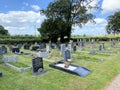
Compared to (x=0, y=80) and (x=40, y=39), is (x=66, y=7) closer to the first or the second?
(x=40, y=39)

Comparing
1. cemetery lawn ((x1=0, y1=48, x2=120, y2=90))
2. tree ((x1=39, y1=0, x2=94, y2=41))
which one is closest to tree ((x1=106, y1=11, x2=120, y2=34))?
tree ((x1=39, y1=0, x2=94, y2=41))

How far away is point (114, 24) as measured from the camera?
56344 mm

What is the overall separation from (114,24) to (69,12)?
20829mm

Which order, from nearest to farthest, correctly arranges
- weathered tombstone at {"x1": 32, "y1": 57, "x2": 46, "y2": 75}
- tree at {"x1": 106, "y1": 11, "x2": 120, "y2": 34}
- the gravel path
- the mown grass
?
the mown grass → the gravel path → weathered tombstone at {"x1": 32, "y1": 57, "x2": 46, "y2": 75} → tree at {"x1": 106, "y1": 11, "x2": 120, "y2": 34}

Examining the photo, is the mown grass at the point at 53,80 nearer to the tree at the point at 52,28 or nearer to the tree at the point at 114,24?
the tree at the point at 52,28

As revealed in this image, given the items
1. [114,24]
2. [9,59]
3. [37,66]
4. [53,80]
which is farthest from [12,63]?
[114,24]

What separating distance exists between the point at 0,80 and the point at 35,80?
195cm

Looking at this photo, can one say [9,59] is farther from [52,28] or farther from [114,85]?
[52,28]

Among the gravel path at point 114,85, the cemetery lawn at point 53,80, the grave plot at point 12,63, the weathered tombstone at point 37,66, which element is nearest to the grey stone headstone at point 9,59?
the grave plot at point 12,63

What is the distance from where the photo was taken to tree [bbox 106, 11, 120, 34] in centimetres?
5549

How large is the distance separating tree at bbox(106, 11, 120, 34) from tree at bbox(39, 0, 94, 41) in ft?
51.7

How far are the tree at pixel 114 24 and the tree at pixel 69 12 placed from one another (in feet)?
51.7

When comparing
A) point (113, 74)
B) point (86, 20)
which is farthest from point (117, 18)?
point (113, 74)

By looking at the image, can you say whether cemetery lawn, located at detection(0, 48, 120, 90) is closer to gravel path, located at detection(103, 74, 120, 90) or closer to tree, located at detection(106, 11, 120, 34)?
gravel path, located at detection(103, 74, 120, 90)
